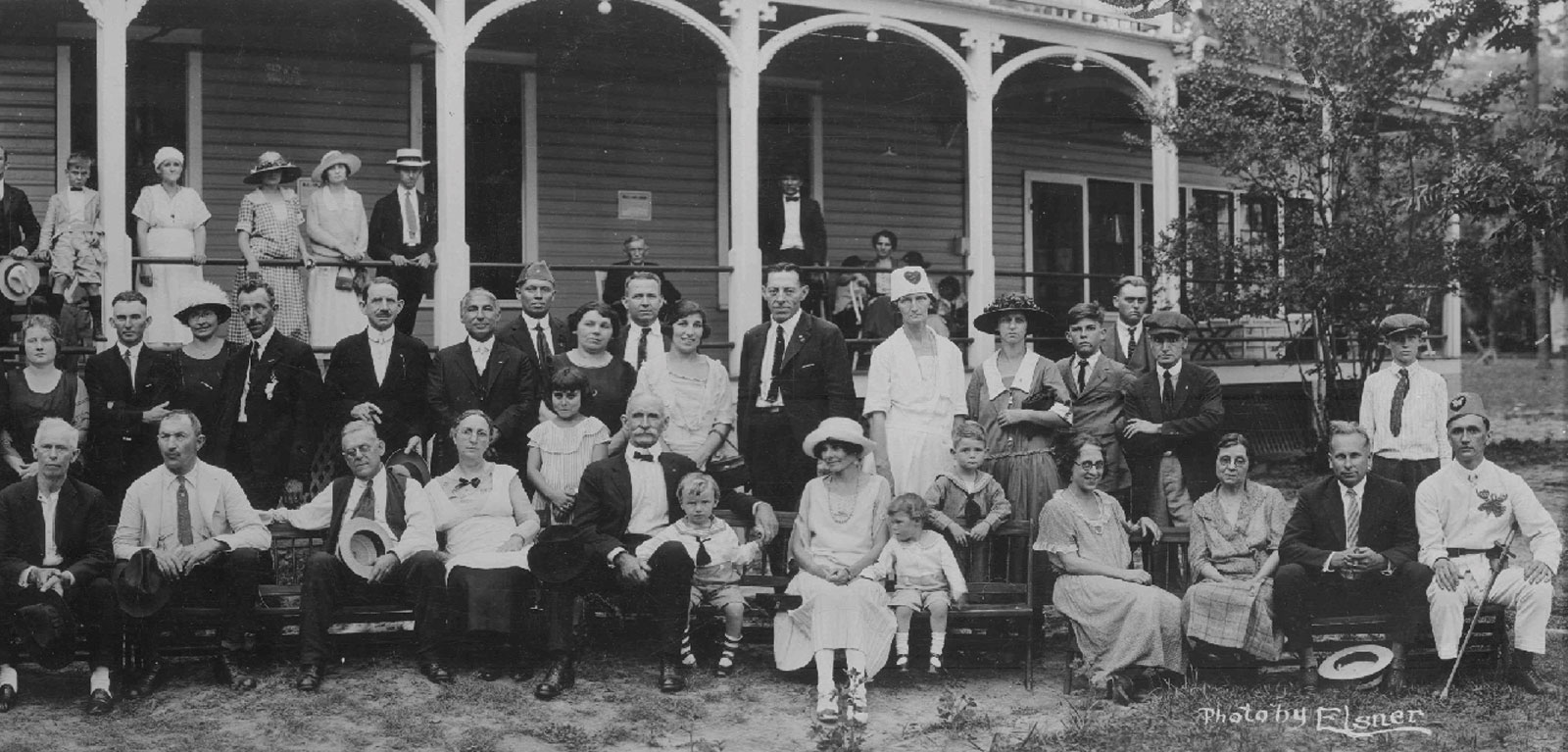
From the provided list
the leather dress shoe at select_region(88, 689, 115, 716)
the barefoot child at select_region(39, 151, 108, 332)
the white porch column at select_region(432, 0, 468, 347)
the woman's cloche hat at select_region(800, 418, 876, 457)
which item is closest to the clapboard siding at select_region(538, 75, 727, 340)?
the white porch column at select_region(432, 0, 468, 347)

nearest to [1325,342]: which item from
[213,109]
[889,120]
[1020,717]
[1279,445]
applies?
[1279,445]

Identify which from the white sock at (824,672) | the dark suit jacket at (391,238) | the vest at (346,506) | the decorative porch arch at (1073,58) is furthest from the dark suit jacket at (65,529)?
the decorative porch arch at (1073,58)

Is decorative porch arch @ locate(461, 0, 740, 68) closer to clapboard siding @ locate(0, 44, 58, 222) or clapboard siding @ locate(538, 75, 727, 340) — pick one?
clapboard siding @ locate(538, 75, 727, 340)

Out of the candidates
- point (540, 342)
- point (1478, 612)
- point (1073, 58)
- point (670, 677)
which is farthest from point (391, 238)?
point (1478, 612)

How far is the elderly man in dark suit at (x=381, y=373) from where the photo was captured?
7.48m

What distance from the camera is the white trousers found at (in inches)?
248

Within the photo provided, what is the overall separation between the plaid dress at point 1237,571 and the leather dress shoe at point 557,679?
270 centimetres

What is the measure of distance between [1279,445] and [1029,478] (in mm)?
8978

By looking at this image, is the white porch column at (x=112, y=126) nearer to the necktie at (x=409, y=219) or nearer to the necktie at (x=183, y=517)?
the necktie at (x=409, y=219)

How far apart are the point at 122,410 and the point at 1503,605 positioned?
655 centimetres

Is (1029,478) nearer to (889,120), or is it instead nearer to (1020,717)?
(1020,717)

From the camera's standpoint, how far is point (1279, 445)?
1562cm

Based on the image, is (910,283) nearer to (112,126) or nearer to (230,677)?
(230,677)

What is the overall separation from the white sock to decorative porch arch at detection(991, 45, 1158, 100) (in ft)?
22.1
